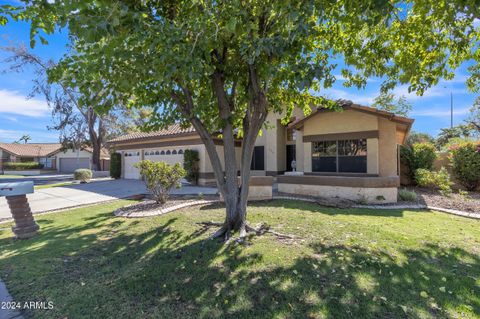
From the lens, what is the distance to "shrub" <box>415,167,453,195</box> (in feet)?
38.5

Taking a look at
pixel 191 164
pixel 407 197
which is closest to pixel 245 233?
pixel 407 197

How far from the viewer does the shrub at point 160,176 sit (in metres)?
9.51

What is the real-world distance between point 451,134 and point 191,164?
40672 mm

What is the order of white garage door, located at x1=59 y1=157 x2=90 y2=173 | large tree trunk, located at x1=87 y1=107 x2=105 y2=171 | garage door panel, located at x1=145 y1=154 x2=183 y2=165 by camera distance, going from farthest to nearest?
white garage door, located at x1=59 y1=157 x2=90 y2=173 < large tree trunk, located at x1=87 y1=107 x2=105 y2=171 < garage door panel, located at x1=145 y1=154 x2=183 y2=165

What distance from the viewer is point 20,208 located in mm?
6566

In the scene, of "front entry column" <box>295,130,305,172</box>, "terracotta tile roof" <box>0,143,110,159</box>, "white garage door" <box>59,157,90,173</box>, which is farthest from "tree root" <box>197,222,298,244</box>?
"white garage door" <box>59,157,90,173</box>

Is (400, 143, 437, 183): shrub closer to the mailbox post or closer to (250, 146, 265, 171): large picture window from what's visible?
(250, 146, 265, 171): large picture window

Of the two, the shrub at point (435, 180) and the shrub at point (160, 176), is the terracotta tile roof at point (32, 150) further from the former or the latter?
the shrub at point (435, 180)

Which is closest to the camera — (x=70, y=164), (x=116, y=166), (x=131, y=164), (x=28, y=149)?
(x=131, y=164)

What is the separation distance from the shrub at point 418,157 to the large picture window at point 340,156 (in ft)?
11.9

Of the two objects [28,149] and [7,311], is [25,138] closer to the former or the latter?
[28,149]

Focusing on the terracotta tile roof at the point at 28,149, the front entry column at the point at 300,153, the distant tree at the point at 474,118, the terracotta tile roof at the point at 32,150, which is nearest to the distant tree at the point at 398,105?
the distant tree at the point at 474,118

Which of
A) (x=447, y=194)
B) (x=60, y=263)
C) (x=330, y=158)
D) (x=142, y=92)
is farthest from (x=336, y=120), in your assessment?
(x=60, y=263)

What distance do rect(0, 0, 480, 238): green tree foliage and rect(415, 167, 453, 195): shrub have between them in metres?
6.19
